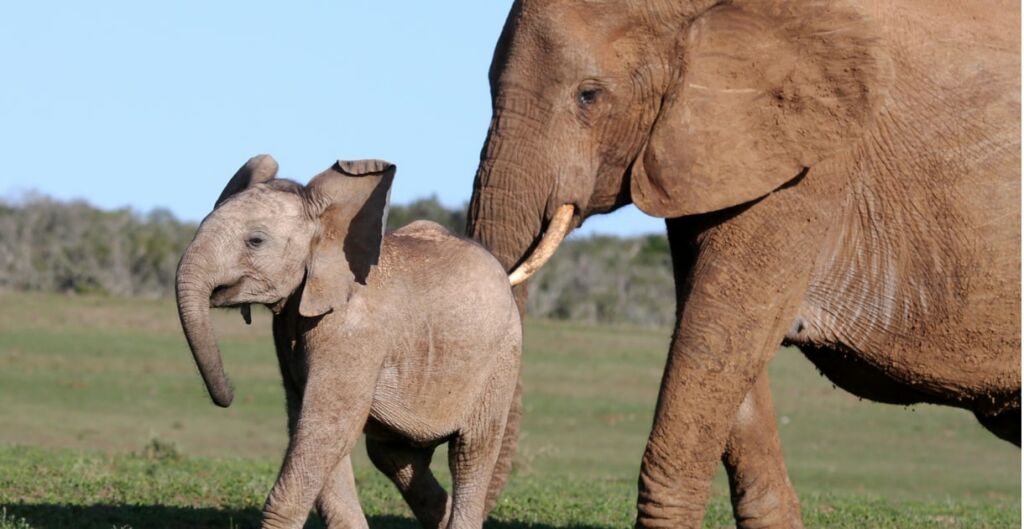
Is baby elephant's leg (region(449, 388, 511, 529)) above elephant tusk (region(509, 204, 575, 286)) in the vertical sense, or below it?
below

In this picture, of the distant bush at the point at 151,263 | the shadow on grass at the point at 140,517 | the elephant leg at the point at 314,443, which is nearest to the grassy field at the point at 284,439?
the shadow on grass at the point at 140,517

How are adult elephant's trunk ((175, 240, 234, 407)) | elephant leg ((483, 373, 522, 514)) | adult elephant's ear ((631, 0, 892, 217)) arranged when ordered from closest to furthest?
1. adult elephant's trunk ((175, 240, 234, 407))
2. adult elephant's ear ((631, 0, 892, 217))
3. elephant leg ((483, 373, 522, 514))

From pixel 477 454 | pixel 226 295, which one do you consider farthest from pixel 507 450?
pixel 226 295

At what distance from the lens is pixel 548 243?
288 inches

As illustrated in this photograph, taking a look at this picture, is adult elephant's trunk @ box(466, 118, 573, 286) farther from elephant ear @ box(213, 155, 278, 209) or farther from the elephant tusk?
elephant ear @ box(213, 155, 278, 209)

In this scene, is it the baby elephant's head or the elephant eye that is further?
the elephant eye

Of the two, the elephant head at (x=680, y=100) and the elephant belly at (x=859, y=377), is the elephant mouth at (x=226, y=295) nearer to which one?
the elephant head at (x=680, y=100)

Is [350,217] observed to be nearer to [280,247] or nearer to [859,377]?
[280,247]

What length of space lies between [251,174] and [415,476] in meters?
1.55

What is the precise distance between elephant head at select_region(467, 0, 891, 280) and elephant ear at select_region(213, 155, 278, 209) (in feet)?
3.00

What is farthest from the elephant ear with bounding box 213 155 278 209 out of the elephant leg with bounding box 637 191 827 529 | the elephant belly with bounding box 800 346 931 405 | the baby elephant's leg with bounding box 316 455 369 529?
the elephant belly with bounding box 800 346 931 405

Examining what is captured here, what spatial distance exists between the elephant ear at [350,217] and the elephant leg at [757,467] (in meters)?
2.34

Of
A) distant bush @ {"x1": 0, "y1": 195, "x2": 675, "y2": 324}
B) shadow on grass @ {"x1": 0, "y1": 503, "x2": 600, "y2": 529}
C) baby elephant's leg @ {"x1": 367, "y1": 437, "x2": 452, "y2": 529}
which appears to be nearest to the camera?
baby elephant's leg @ {"x1": 367, "y1": 437, "x2": 452, "y2": 529}

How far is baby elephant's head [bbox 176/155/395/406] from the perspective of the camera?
260 inches
